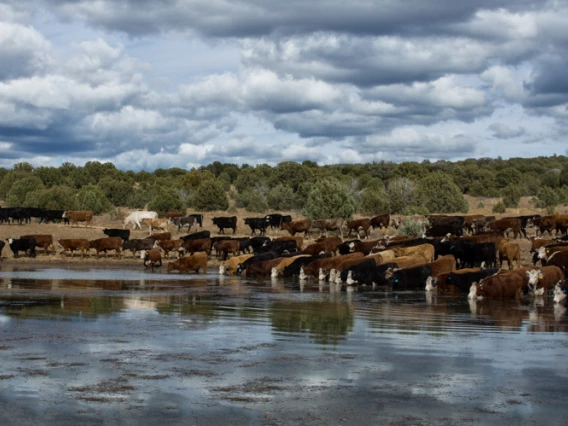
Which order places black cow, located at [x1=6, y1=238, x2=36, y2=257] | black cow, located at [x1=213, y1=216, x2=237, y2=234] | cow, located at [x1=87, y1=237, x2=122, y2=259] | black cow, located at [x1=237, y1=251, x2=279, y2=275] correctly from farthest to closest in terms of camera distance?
black cow, located at [x1=213, y1=216, x2=237, y2=234] < cow, located at [x1=87, y1=237, x2=122, y2=259] < black cow, located at [x1=6, y1=238, x2=36, y2=257] < black cow, located at [x1=237, y1=251, x2=279, y2=275]

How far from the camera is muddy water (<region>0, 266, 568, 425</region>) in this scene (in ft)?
29.6

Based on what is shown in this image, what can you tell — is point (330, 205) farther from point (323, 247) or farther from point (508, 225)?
point (323, 247)

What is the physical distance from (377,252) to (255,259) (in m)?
5.31

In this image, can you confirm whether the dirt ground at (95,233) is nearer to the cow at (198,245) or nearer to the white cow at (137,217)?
the cow at (198,245)

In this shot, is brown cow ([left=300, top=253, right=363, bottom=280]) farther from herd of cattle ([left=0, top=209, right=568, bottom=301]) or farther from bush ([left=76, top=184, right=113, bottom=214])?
bush ([left=76, top=184, right=113, bottom=214])

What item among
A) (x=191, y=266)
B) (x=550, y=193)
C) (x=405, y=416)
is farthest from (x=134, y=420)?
(x=550, y=193)

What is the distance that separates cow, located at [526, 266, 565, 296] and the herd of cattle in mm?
28

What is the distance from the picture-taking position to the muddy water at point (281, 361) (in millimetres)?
9016

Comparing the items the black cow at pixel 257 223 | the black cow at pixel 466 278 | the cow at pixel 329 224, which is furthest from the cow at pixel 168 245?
the black cow at pixel 466 278

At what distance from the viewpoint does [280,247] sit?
37.9 metres

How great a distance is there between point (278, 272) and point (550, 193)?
45.1 meters

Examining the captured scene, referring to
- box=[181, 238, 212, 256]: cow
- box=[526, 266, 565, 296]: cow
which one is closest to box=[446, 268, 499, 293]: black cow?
box=[526, 266, 565, 296]: cow

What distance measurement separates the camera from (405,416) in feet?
28.9

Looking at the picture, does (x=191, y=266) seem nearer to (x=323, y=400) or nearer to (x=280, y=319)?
(x=280, y=319)
